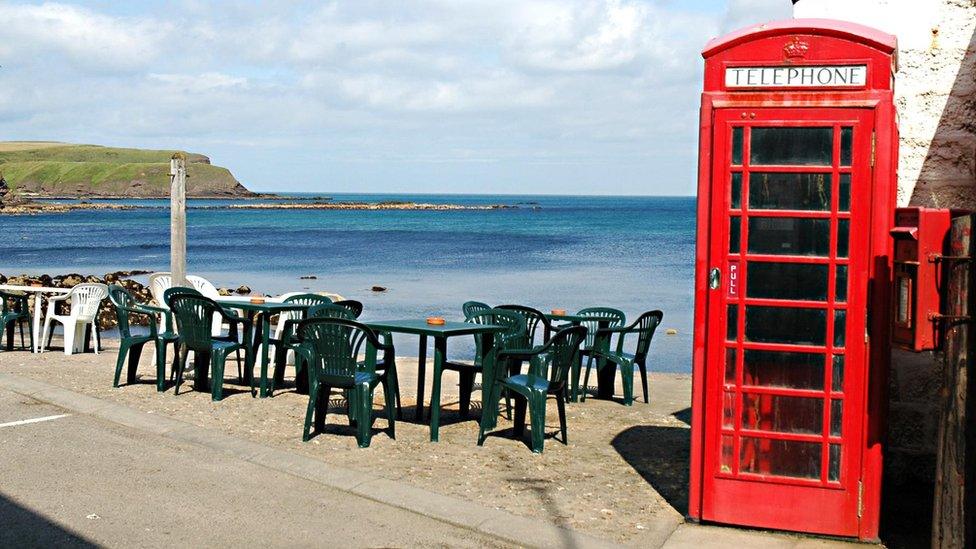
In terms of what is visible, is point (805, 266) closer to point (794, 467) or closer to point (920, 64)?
point (794, 467)

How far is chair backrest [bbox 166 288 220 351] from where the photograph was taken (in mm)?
10359

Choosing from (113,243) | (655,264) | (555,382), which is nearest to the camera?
(555,382)

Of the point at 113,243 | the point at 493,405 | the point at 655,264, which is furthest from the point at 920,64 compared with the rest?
the point at 113,243

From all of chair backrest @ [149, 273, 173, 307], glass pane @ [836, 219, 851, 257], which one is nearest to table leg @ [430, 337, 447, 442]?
glass pane @ [836, 219, 851, 257]

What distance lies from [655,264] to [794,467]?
142 feet

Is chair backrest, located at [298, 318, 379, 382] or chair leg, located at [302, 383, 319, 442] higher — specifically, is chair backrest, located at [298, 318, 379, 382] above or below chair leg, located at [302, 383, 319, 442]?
above

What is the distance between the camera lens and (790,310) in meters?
6.26

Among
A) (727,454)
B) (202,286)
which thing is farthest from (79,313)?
(727,454)

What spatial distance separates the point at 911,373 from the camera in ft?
23.8

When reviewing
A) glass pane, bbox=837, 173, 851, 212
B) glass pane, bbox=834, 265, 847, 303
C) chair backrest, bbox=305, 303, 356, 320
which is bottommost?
chair backrest, bbox=305, 303, 356, 320

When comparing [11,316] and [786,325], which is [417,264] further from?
[786,325]

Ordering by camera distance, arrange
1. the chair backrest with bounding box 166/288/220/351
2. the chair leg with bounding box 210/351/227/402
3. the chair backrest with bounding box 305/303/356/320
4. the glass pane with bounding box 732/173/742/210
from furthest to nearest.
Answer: the chair leg with bounding box 210/351/227/402
the chair backrest with bounding box 166/288/220/351
the chair backrest with bounding box 305/303/356/320
the glass pane with bounding box 732/173/742/210

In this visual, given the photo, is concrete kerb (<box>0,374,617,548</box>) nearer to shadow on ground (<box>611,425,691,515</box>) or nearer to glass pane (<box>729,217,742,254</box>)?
shadow on ground (<box>611,425,691,515</box>)

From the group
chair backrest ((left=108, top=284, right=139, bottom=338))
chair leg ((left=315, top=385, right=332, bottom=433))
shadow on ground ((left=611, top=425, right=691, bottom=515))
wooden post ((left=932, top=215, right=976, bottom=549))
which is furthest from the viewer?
chair backrest ((left=108, top=284, right=139, bottom=338))
